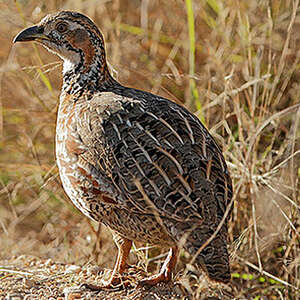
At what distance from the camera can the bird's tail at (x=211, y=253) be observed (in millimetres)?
3156

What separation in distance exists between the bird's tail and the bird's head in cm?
143

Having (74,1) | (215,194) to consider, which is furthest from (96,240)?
(74,1)

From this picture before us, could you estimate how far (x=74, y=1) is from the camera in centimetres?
620

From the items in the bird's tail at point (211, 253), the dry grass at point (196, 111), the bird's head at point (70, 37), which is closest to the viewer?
the bird's tail at point (211, 253)

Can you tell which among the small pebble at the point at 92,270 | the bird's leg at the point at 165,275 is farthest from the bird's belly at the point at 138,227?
the small pebble at the point at 92,270

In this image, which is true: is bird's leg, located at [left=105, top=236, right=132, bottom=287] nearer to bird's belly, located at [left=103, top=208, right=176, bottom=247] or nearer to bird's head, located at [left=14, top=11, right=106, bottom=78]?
bird's belly, located at [left=103, top=208, right=176, bottom=247]

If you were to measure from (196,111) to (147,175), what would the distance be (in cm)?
221

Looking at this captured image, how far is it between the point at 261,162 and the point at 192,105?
1148mm

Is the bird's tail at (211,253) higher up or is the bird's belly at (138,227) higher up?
the bird's belly at (138,227)

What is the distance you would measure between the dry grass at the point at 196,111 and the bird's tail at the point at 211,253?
669mm

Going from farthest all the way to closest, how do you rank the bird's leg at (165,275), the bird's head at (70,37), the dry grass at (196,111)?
the dry grass at (196,111) → the bird's head at (70,37) → the bird's leg at (165,275)

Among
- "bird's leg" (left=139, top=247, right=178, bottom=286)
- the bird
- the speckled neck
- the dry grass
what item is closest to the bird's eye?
the speckled neck

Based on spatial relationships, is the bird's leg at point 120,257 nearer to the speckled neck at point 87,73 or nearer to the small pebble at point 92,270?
the small pebble at point 92,270

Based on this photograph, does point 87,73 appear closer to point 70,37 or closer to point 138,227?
point 70,37
